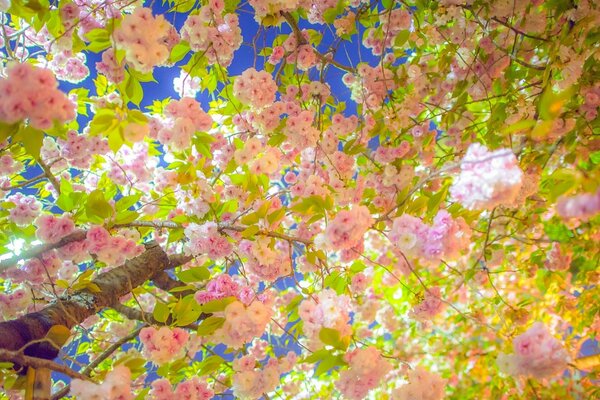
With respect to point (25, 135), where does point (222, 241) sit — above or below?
above

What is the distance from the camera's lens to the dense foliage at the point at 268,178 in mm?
1155

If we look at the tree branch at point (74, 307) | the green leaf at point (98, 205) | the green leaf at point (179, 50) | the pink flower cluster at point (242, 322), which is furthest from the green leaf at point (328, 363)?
the green leaf at point (179, 50)

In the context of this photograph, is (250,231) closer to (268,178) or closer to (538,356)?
(268,178)

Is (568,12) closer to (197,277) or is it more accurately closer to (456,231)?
(456,231)

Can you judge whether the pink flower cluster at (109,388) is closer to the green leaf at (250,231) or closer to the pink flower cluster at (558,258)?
the green leaf at (250,231)

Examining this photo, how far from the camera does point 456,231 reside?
1181 millimetres

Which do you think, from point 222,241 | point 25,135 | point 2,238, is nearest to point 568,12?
point 222,241

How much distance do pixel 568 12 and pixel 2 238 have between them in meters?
2.53

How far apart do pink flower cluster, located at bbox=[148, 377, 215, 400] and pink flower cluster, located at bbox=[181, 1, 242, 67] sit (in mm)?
1186

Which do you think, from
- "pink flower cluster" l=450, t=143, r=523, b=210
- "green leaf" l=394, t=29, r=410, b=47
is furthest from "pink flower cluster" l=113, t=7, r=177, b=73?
"green leaf" l=394, t=29, r=410, b=47

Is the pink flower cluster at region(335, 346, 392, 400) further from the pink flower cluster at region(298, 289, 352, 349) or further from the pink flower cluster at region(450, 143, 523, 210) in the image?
the pink flower cluster at region(450, 143, 523, 210)

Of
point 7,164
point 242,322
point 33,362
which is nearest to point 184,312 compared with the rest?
point 242,322

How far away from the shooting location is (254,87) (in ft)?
5.59

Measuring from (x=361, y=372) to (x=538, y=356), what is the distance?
48 cm
